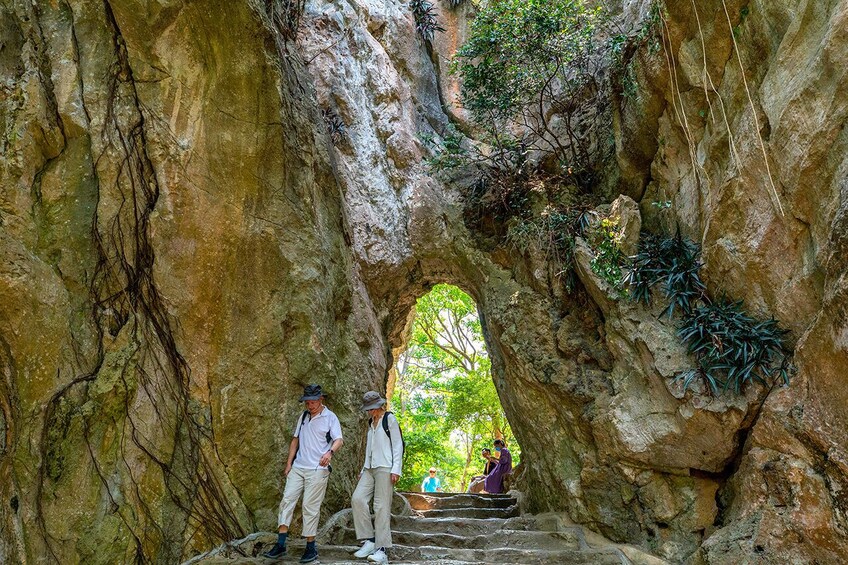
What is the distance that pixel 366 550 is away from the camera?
5379 mm

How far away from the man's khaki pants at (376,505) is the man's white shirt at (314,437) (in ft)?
1.61

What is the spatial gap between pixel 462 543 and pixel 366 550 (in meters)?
1.50

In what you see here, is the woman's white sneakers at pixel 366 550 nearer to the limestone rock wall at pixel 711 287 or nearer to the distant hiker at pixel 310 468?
the distant hiker at pixel 310 468

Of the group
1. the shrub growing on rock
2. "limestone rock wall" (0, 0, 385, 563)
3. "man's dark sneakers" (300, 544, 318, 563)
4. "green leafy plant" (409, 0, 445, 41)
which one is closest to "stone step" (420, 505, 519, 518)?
"limestone rock wall" (0, 0, 385, 563)

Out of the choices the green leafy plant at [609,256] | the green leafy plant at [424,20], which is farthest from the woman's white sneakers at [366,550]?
the green leafy plant at [424,20]

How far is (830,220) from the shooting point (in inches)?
190

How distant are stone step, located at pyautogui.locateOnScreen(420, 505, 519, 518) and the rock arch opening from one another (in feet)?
13.3

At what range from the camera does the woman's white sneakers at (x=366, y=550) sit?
17.5 feet

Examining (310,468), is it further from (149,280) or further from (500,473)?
(500,473)

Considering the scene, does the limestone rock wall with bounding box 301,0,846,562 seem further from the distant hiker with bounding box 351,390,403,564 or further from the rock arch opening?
the rock arch opening

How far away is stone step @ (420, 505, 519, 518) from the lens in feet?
26.8

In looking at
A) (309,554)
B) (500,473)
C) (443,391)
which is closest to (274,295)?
(309,554)

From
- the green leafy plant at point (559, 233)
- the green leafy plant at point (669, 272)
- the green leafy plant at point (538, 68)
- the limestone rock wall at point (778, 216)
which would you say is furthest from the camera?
the green leafy plant at point (538, 68)

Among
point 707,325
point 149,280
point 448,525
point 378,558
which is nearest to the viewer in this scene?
point 378,558
